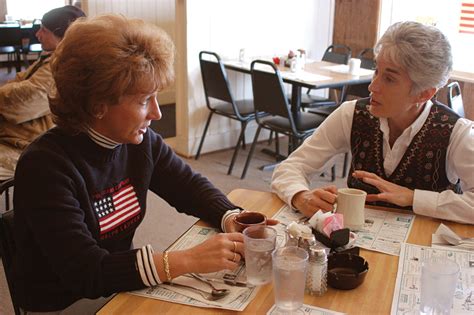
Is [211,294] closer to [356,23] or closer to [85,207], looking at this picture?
[85,207]

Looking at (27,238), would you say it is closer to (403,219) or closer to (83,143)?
(83,143)

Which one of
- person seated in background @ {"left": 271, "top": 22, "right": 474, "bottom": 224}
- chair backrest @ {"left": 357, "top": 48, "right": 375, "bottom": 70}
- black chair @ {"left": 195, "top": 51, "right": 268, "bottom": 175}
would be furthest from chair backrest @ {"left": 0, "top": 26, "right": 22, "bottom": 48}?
person seated in background @ {"left": 271, "top": 22, "right": 474, "bottom": 224}

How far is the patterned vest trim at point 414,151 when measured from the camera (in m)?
1.72

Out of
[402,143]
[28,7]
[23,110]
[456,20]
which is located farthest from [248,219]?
[28,7]

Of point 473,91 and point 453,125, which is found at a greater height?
point 453,125

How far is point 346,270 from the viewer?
1.25 m

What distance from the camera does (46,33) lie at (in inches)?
116

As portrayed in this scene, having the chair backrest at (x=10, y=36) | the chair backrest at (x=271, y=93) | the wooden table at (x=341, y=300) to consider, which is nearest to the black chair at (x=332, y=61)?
the chair backrest at (x=271, y=93)

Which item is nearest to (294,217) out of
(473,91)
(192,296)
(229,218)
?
(229,218)

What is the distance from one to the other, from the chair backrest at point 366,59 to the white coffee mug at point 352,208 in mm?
3323

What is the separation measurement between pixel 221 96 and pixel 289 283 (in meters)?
3.27

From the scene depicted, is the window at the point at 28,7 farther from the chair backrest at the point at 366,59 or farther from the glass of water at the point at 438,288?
the glass of water at the point at 438,288

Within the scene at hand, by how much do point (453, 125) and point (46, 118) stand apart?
2000 millimetres

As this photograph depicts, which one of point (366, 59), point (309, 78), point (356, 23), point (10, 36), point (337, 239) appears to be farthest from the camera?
point (10, 36)
